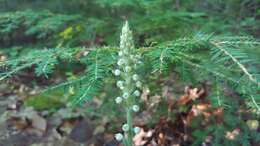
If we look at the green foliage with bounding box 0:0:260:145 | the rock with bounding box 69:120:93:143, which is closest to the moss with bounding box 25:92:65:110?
the green foliage with bounding box 0:0:260:145

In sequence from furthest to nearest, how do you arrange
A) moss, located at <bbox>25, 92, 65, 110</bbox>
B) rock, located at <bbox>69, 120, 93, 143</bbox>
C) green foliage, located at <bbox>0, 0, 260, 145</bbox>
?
moss, located at <bbox>25, 92, 65, 110</bbox>
rock, located at <bbox>69, 120, 93, 143</bbox>
green foliage, located at <bbox>0, 0, 260, 145</bbox>

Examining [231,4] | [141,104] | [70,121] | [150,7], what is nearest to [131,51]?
[150,7]

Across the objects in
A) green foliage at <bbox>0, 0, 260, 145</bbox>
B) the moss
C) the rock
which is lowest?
the rock

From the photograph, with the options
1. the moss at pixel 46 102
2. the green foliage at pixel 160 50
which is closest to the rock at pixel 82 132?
the green foliage at pixel 160 50

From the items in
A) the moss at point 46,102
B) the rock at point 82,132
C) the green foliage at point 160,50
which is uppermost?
the green foliage at point 160,50

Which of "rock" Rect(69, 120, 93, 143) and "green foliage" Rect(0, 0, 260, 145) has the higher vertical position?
"green foliage" Rect(0, 0, 260, 145)

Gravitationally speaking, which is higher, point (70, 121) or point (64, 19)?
point (64, 19)

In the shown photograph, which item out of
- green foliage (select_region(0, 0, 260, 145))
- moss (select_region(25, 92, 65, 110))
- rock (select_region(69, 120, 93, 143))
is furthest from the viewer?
moss (select_region(25, 92, 65, 110))

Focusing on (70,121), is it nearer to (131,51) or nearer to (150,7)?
(150,7)

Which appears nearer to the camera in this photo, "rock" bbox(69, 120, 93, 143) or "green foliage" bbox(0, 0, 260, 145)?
"green foliage" bbox(0, 0, 260, 145)

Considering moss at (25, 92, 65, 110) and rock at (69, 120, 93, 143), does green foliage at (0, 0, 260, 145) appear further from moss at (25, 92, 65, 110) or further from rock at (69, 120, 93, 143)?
rock at (69, 120, 93, 143)

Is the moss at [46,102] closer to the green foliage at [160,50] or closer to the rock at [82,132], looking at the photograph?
the green foliage at [160,50]
